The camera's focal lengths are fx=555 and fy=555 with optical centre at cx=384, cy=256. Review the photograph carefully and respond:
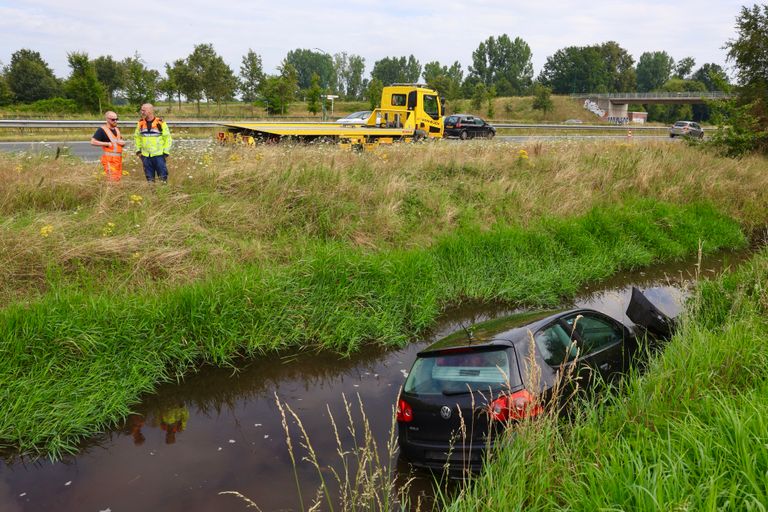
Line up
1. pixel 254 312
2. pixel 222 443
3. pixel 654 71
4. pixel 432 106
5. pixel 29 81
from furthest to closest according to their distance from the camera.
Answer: pixel 654 71 → pixel 29 81 → pixel 432 106 → pixel 254 312 → pixel 222 443

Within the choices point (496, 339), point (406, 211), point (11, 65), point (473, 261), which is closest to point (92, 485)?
point (496, 339)

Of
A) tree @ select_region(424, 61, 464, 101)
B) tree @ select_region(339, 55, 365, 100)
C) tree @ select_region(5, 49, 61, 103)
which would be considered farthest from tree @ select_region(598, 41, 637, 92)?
tree @ select_region(5, 49, 61, 103)

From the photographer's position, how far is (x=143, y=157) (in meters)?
11.4

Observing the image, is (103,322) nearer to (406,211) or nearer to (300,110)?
(406,211)

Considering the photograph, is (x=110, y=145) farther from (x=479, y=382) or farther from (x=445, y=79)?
(x=445, y=79)

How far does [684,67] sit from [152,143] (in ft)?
479

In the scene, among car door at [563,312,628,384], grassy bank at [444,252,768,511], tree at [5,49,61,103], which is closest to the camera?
grassy bank at [444,252,768,511]

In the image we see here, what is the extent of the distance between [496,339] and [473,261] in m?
5.95

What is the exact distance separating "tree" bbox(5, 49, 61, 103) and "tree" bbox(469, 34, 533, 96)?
84220 mm

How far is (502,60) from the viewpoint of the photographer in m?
118

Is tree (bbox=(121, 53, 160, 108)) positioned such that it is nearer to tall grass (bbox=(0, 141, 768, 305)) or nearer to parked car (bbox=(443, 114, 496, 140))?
parked car (bbox=(443, 114, 496, 140))

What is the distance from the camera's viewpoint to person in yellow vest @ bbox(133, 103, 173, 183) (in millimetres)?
11141

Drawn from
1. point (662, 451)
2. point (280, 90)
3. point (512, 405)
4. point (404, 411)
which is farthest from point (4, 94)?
point (662, 451)

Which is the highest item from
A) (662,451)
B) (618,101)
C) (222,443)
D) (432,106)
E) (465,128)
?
(618,101)
